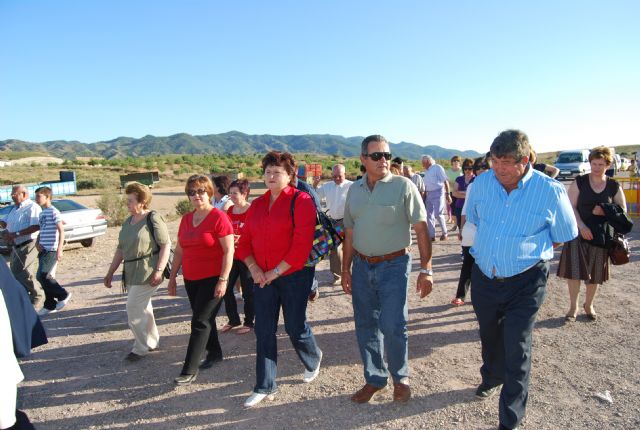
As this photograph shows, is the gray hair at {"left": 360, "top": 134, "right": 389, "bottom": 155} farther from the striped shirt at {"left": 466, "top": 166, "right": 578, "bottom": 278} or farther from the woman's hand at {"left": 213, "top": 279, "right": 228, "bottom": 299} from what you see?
the woman's hand at {"left": 213, "top": 279, "right": 228, "bottom": 299}

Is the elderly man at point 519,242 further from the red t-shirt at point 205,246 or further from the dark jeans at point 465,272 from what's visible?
the dark jeans at point 465,272

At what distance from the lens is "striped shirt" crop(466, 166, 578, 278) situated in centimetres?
291

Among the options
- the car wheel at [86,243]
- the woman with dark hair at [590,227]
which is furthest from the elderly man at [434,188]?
the car wheel at [86,243]

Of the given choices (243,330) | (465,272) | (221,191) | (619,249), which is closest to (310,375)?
(243,330)

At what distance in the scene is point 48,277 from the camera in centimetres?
604

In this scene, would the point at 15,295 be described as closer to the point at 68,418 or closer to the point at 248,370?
the point at 68,418

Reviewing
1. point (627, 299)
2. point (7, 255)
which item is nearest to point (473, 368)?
point (627, 299)

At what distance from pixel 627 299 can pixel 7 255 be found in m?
12.6

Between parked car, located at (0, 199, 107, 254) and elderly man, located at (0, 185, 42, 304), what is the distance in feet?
14.9

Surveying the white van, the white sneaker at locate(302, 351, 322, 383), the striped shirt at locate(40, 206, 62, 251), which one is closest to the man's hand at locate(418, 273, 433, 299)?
the white sneaker at locate(302, 351, 322, 383)

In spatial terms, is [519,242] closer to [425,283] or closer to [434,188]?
[425,283]

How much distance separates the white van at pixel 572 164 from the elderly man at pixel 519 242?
27370 millimetres

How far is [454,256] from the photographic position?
28.2 feet

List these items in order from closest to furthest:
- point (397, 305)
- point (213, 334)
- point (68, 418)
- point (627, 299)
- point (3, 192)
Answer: point (397, 305), point (68, 418), point (213, 334), point (627, 299), point (3, 192)
